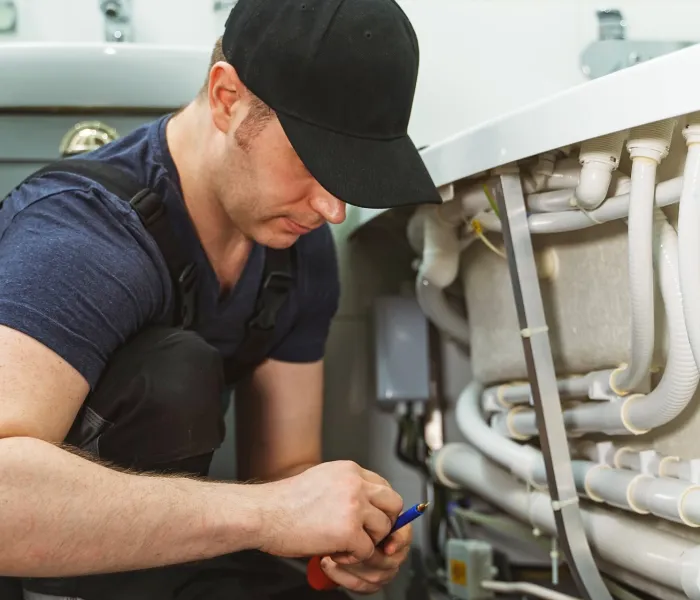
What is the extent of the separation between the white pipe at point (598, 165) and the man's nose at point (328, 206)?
0.20 metres

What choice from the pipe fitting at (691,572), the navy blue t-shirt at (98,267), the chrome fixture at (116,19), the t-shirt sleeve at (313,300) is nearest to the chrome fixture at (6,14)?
the chrome fixture at (116,19)

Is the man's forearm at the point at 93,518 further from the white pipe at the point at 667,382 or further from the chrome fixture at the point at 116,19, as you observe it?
the chrome fixture at the point at 116,19

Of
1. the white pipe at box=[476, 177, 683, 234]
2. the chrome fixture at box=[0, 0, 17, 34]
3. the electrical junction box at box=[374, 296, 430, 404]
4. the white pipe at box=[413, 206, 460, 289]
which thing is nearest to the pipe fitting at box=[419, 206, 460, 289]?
the white pipe at box=[413, 206, 460, 289]

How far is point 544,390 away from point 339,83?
32 centimetres

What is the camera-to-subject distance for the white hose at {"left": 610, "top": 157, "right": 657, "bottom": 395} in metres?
0.61

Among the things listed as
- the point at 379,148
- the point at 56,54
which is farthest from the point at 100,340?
the point at 56,54

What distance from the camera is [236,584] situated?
0.85 metres

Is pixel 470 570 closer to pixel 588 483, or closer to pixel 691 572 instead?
pixel 588 483

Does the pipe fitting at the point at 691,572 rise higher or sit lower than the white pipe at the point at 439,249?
lower

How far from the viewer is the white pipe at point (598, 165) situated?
63 cm

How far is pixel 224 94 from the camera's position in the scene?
724mm

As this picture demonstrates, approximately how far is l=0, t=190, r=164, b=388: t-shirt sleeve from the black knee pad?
3 cm

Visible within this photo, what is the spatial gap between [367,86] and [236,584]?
51 cm

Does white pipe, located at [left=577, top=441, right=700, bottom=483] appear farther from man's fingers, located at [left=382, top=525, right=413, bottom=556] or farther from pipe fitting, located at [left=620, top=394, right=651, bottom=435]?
man's fingers, located at [left=382, top=525, right=413, bottom=556]
